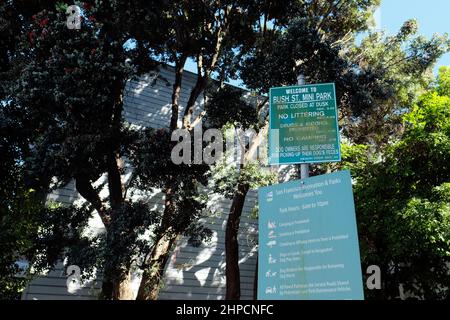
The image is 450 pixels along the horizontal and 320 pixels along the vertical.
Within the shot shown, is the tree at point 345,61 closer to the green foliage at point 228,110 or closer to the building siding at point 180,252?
the green foliage at point 228,110

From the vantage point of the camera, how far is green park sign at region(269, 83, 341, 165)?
16.5ft

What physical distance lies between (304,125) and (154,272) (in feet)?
20.9

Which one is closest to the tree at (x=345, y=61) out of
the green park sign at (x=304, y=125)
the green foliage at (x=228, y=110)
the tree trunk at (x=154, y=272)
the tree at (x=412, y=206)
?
the green foliage at (x=228, y=110)

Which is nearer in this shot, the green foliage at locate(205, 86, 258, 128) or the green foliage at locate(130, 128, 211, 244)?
the green foliage at locate(130, 128, 211, 244)

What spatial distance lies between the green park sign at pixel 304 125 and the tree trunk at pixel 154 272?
596cm

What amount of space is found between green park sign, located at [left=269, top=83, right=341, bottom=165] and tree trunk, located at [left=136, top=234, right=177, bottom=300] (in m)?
5.96

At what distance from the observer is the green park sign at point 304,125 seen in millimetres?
5020

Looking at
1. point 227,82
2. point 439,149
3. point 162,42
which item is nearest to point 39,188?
point 162,42

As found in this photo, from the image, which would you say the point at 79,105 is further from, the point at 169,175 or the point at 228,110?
the point at 228,110

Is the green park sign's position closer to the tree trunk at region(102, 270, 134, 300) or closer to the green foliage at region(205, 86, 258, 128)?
the tree trunk at region(102, 270, 134, 300)

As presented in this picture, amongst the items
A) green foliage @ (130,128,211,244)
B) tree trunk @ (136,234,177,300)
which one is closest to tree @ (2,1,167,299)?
tree trunk @ (136,234,177,300)

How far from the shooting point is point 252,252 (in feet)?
52.7

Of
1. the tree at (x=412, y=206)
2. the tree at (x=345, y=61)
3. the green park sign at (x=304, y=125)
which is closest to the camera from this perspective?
the green park sign at (x=304, y=125)

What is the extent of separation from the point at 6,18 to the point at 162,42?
3.79 m
